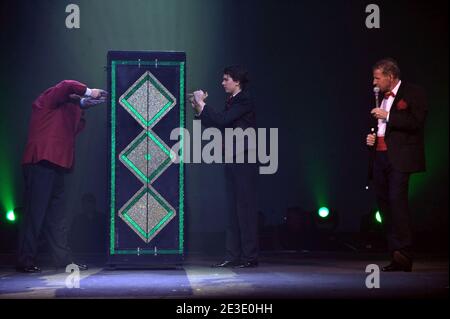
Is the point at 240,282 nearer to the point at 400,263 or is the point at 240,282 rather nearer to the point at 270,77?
the point at 400,263

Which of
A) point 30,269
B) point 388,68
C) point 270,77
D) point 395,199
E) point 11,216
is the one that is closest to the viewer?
point 395,199

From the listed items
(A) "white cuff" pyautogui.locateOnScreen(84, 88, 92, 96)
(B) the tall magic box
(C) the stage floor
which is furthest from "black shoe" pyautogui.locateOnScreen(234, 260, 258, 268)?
(A) "white cuff" pyautogui.locateOnScreen(84, 88, 92, 96)

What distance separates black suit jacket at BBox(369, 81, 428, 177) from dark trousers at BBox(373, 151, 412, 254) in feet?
0.25

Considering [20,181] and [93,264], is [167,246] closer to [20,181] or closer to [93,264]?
[93,264]

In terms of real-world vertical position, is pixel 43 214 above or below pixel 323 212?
above

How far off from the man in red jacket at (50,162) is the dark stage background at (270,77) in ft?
7.35

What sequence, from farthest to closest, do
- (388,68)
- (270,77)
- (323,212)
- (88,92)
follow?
(270,77)
(323,212)
(88,92)
(388,68)

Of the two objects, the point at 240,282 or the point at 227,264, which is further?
the point at 227,264

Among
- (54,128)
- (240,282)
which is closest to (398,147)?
(240,282)

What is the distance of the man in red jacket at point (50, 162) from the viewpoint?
5.77m

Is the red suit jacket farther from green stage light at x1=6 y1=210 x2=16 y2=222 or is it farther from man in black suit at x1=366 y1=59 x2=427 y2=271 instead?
green stage light at x1=6 y1=210 x2=16 y2=222

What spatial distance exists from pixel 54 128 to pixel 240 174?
4.72 ft

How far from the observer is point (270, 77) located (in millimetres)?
8859

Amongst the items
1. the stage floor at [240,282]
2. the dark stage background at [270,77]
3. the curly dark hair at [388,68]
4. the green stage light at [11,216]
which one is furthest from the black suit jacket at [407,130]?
the green stage light at [11,216]
